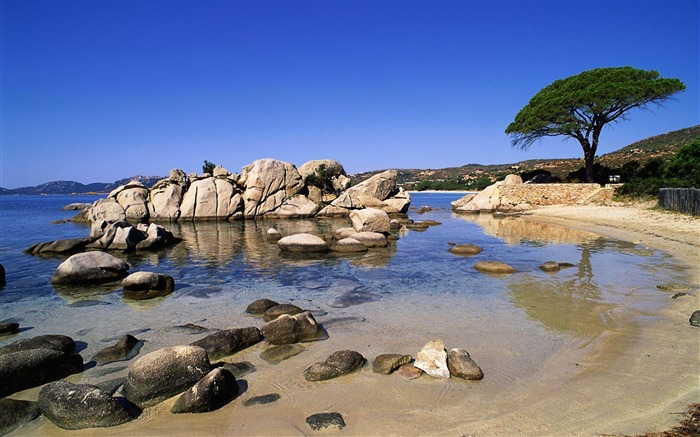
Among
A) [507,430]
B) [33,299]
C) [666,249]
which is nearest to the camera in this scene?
[507,430]

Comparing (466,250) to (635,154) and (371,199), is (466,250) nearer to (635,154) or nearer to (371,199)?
(371,199)

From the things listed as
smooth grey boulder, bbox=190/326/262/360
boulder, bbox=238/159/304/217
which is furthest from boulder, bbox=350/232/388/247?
boulder, bbox=238/159/304/217

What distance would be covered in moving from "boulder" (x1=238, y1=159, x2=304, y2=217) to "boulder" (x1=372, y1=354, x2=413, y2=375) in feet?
114

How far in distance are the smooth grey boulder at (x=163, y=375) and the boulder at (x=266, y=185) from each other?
34.6 metres

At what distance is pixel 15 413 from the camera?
5059 mm

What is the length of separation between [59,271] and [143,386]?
971 centimetres

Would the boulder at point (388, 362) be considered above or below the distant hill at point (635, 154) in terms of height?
below

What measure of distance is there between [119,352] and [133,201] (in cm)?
3563

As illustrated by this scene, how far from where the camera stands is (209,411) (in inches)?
201

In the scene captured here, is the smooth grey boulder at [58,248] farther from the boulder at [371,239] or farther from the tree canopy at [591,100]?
the tree canopy at [591,100]

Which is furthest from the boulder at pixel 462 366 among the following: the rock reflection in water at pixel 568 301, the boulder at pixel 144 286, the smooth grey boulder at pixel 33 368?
the boulder at pixel 144 286

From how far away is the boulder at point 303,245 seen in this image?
18281 mm

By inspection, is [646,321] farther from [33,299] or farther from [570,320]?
[33,299]

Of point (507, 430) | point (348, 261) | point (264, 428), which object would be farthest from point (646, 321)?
point (348, 261)
